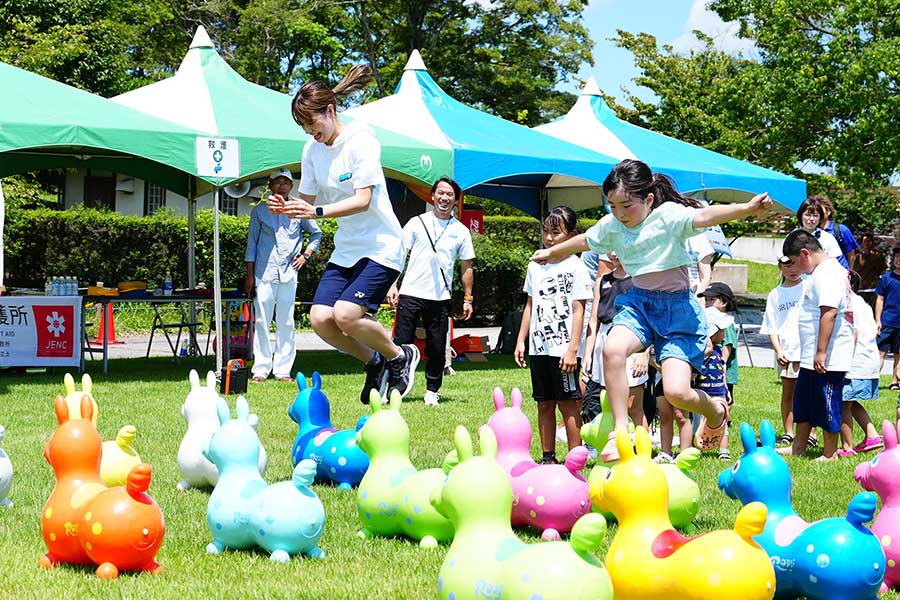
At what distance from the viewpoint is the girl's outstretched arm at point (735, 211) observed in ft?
14.8

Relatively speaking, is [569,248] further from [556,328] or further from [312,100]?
[312,100]

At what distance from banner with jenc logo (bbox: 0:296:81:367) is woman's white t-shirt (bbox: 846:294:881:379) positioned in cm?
789

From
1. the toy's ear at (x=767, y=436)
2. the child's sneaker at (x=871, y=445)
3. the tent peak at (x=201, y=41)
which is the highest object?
the tent peak at (x=201, y=41)

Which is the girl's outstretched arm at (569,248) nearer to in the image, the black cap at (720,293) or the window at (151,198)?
the black cap at (720,293)

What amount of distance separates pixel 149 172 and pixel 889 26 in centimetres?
1182

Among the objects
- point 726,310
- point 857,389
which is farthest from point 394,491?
point 857,389

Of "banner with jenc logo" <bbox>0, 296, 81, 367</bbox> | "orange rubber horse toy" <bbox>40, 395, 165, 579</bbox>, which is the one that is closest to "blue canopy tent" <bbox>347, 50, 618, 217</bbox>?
"banner with jenc logo" <bbox>0, 296, 81, 367</bbox>

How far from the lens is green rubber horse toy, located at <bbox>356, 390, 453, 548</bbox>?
14.0ft

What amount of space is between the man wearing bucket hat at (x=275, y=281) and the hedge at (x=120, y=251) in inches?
307

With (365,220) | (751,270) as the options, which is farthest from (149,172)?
(751,270)

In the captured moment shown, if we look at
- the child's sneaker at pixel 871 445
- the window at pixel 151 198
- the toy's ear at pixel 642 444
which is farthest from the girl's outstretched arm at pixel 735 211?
the window at pixel 151 198

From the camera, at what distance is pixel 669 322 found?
5.24 meters

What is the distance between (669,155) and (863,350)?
8.07 meters

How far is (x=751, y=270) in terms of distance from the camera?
127ft
